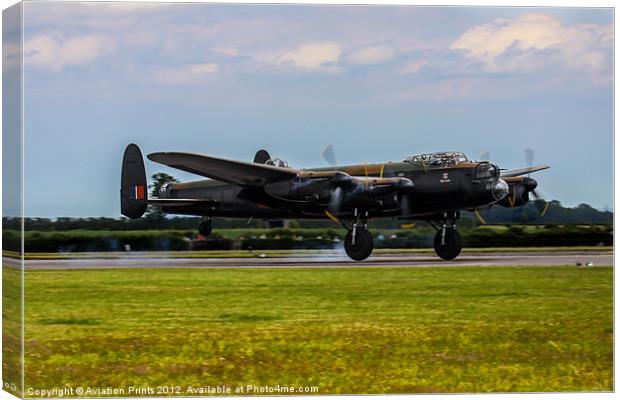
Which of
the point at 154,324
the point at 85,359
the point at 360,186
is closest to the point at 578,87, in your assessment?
the point at 360,186

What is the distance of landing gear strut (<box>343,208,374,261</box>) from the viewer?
69.0 feet

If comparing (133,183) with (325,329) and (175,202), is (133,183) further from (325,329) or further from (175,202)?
(325,329)

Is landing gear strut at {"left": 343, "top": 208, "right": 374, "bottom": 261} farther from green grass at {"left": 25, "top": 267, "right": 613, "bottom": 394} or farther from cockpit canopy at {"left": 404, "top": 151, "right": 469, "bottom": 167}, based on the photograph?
cockpit canopy at {"left": 404, "top": 151, "right": 469, "bottom": 167}

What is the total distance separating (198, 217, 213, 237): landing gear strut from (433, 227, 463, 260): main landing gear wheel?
4.18 meters

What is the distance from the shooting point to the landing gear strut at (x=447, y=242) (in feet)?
69.1

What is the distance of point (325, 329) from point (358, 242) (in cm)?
250

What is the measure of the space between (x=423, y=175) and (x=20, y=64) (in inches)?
376

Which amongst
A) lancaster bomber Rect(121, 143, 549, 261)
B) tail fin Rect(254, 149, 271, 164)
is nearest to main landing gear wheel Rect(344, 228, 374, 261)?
lancaster bomber Rect(121, 143, 549, 261)

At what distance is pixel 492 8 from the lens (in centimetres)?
1962

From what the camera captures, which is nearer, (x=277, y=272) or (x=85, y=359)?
(x=85, y=359)

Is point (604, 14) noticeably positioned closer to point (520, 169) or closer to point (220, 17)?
point (520, 169)

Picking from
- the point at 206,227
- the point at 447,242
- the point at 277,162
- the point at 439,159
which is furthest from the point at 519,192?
the point at 206,227

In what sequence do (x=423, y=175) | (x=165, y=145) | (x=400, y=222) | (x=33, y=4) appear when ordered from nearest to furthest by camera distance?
(x=33, y=4) → (x=165, y=145) → (x=400, y=222) → (x=423, y=175)

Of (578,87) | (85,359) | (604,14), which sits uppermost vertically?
(604,14)
